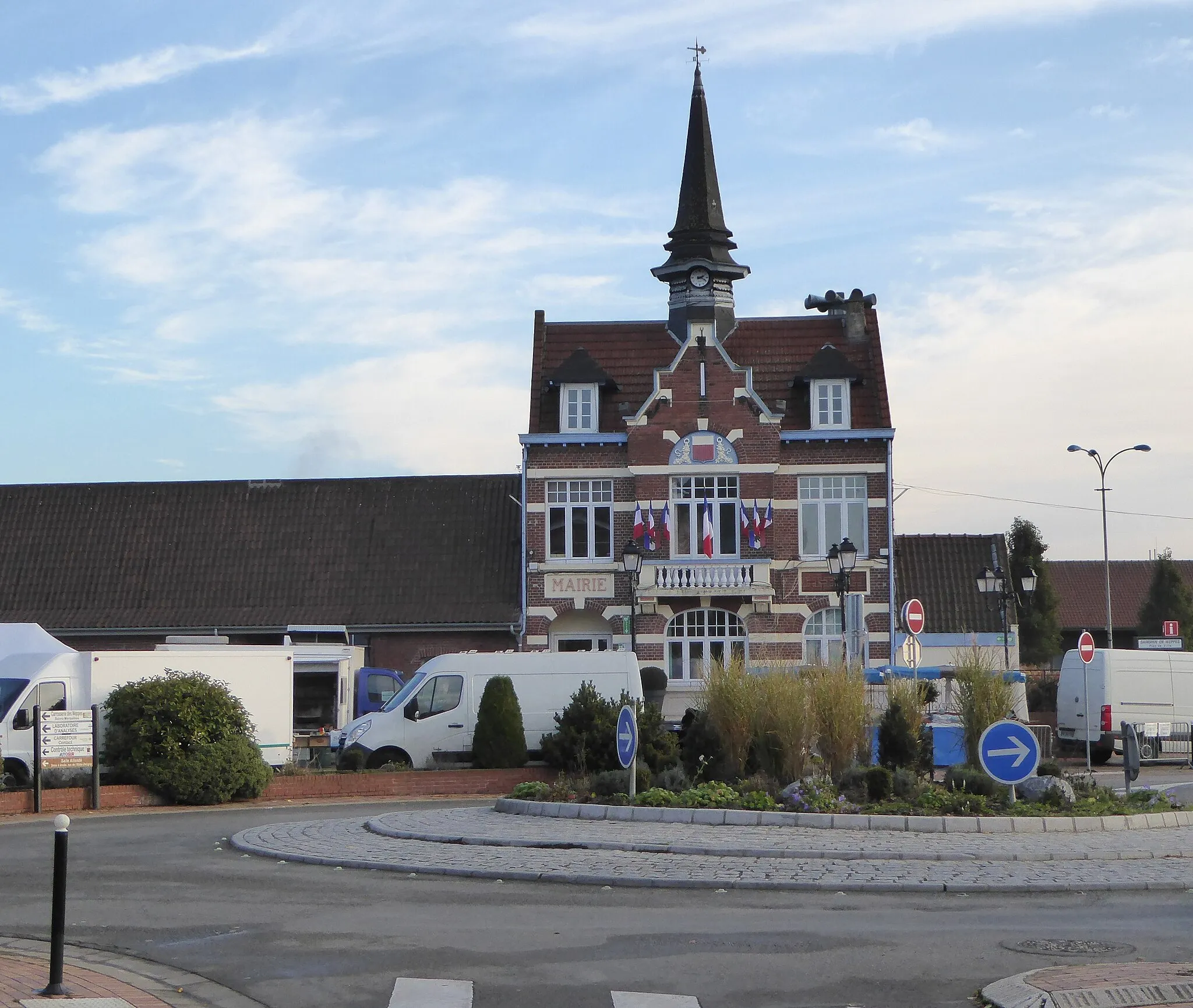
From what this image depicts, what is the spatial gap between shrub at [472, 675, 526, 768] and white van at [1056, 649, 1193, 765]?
46.5 feet

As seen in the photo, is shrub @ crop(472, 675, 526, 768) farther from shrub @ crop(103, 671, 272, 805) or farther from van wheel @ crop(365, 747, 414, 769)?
shrub @ crop(103, 671, 272, 805)

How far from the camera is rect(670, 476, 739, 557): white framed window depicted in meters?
42.2

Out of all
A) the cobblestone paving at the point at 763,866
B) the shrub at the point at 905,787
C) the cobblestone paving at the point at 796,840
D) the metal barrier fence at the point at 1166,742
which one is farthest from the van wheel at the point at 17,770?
the metal barrier fence at the point at 1166,742

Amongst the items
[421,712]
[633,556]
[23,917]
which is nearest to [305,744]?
[421,712]

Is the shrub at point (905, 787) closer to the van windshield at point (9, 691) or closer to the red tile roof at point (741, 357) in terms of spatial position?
→ the van windshield at point (9, 691)

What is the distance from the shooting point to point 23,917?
38.6 ft

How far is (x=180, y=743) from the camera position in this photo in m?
23.5

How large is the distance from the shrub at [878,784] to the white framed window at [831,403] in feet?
81.8

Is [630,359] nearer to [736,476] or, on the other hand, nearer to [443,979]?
[736,476]

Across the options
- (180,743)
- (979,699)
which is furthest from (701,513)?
(979,699)

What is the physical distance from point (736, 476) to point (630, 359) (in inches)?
190

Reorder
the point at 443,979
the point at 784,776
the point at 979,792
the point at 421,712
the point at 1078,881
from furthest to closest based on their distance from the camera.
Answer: the point at 421,712 → the point at 784,776 → the point at 979,792 → the point at 1078,881 → the point at 443,979

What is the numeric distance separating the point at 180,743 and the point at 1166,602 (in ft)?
176

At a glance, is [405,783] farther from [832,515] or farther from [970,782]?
[832,515]
